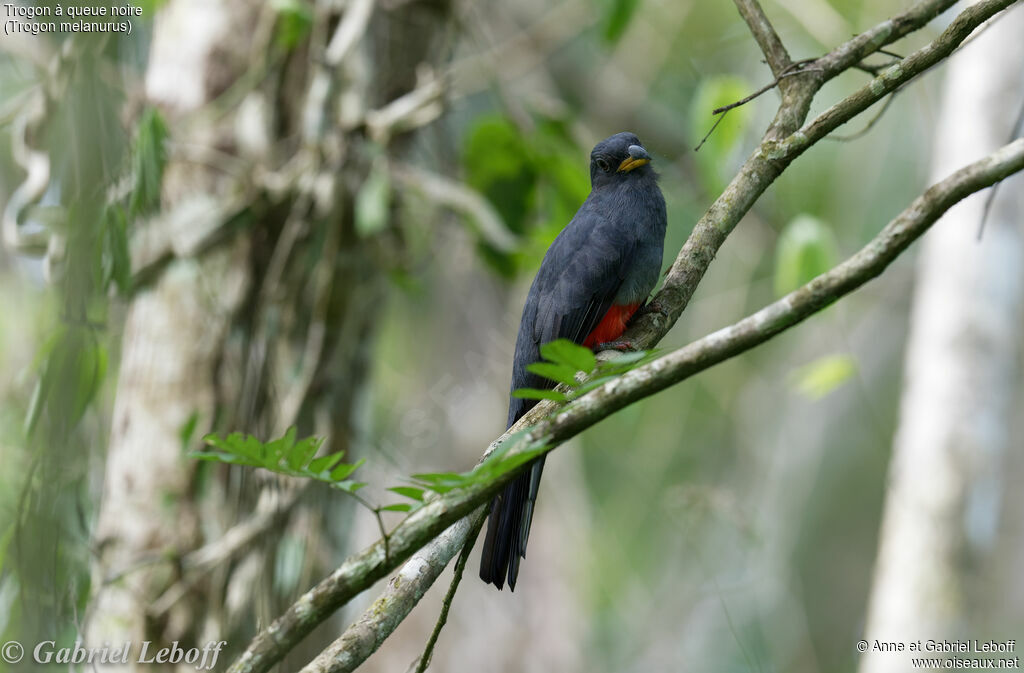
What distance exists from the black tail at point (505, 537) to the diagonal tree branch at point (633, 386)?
2.56ft

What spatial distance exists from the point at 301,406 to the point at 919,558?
3.36m

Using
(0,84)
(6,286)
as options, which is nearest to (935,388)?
(6,286)

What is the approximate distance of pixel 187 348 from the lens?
3.47 meters

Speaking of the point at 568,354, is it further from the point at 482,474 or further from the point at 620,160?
the point at 620,160

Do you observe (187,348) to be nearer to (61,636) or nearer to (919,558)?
(61,636)

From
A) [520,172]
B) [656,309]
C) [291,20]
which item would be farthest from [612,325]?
[291,20]

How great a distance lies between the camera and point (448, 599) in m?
1.87

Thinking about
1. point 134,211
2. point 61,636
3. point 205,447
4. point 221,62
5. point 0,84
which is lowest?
point 61,636

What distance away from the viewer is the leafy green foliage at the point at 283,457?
1.57 metres

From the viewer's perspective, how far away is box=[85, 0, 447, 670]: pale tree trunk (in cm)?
334

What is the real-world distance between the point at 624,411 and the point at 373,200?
5.15 ft

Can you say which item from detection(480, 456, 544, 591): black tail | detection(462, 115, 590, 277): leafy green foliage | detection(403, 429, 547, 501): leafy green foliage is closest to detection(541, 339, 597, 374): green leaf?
detection(403, 429, 547, 501): leafy green foliage

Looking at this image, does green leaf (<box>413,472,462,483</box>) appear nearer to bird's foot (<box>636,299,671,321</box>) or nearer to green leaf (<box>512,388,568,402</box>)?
green leaf (<box>512,388,568,402</box>)

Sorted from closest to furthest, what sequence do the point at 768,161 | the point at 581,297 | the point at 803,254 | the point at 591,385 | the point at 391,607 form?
the point at 591,385 < the point at 391,607 < the point at 768,161 < the point at 581,297 < the point at 803,254
